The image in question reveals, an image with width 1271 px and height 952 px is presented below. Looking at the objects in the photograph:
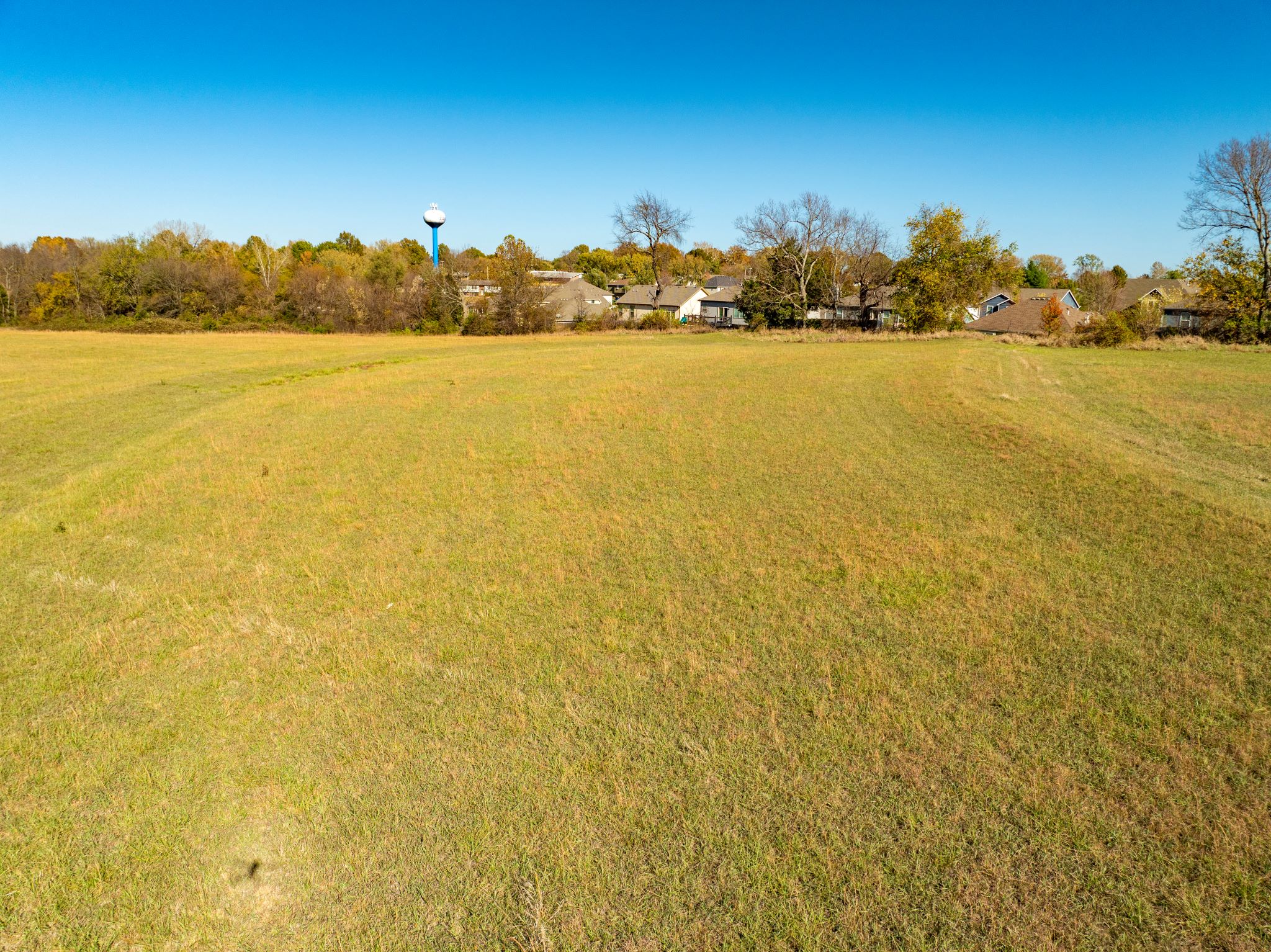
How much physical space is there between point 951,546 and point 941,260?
49.7 m

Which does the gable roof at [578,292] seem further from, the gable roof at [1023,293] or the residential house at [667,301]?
the gable roof at [1023,293]

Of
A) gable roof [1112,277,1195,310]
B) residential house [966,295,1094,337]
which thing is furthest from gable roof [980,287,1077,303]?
residential house [966,295,1094,337]

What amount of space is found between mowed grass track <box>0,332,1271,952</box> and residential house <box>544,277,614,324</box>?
174 ft

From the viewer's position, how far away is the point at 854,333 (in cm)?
5056

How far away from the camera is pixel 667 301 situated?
8475 centimetres

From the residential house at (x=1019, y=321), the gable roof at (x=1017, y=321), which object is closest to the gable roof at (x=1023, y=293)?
the residential house at (x=1019, y=321)

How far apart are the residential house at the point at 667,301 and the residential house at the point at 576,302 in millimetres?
2289

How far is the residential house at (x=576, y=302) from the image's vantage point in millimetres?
63781

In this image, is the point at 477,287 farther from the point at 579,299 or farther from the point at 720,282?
the point at 720,282

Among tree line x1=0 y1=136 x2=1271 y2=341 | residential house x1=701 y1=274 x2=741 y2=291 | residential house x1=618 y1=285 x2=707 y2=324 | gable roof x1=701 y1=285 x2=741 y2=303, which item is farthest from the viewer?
residential house x1=701 y1=274 x2=741 y2=291

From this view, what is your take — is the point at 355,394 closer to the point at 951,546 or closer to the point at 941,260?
the point at 951,546

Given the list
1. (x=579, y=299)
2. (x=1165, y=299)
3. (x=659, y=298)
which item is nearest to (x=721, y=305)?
(x=659, y=298)

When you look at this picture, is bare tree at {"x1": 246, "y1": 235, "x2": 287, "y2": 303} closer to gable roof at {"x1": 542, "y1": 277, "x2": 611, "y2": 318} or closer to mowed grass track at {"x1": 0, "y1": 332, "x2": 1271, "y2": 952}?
gable roof at {"x1": 542, "y1": 277, "x2": 611, "y2": 318}

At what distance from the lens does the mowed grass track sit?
3678mm
